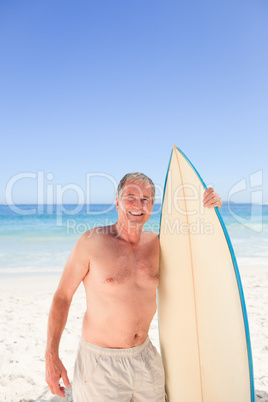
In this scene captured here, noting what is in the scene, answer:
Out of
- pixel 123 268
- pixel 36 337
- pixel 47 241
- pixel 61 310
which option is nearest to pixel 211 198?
pixel 123 268

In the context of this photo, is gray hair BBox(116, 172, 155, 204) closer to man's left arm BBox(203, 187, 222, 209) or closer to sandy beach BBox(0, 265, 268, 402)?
man's left arm BBox(203, 187, 222, 209)

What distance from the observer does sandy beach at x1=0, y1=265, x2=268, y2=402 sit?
282 cm

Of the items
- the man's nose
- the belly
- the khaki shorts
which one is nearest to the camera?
the khaki shorts

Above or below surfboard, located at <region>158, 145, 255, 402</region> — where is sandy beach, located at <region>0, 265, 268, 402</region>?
below

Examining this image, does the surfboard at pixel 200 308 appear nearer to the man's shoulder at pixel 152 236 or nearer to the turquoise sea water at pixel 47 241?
the man's shoulder at pixel 152 236

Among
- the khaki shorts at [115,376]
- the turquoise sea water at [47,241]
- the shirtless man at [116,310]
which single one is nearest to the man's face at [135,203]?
the shirtless man at [116,310]

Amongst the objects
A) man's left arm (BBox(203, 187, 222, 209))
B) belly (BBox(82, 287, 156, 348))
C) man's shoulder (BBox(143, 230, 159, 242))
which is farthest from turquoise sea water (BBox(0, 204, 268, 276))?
man's left arm (BBox(203, 187, 222, 209))

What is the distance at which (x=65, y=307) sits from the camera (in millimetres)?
1681

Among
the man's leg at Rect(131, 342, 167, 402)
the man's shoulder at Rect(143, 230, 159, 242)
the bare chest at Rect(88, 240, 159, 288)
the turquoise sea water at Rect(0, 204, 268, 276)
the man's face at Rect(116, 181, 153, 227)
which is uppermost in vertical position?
the man's face at Rect(116, 181, 153, 227)

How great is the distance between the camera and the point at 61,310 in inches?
65.5

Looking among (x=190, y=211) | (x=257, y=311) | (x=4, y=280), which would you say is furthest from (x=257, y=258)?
(x=190, y=211)

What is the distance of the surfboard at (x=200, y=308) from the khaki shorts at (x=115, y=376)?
243 mm

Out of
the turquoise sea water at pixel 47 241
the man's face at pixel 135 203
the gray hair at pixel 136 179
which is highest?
the gray hair at pixel 136 179

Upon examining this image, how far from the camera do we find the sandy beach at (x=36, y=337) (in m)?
2.82
